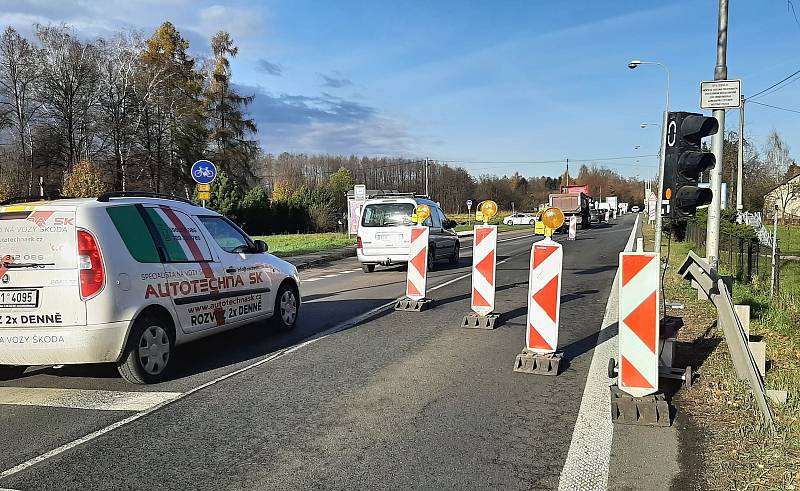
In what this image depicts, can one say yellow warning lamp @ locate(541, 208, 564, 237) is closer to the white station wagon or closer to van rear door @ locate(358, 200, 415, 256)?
the white station wagon

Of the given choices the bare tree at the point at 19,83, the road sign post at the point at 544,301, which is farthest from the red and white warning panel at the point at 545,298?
the bare tree at the point at 19,83

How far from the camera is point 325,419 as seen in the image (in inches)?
194

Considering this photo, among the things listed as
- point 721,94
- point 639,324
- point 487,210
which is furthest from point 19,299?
point 721,94

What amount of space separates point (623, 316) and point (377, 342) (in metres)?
3.43

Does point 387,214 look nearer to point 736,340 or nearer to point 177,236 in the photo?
point 177,236

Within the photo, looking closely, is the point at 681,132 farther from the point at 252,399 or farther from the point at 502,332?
the point at 252,399

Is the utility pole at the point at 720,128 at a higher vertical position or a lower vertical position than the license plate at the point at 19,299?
higher

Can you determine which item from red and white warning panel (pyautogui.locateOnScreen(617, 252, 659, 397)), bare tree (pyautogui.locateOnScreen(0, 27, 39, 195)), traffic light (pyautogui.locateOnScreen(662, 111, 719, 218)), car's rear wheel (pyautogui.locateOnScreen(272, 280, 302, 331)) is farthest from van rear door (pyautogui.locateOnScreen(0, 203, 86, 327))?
bare tree (pyautogui.locateOnScreen(0, 27, 39, 195))

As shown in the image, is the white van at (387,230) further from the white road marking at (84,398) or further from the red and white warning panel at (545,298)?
the white road marking at (84,398)

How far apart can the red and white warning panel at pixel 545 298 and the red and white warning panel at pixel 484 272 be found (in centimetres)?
215

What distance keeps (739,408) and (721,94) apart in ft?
19.2

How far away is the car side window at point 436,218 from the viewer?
16.6 m

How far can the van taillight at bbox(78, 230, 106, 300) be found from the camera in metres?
5.48

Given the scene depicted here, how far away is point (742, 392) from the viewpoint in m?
5.21
